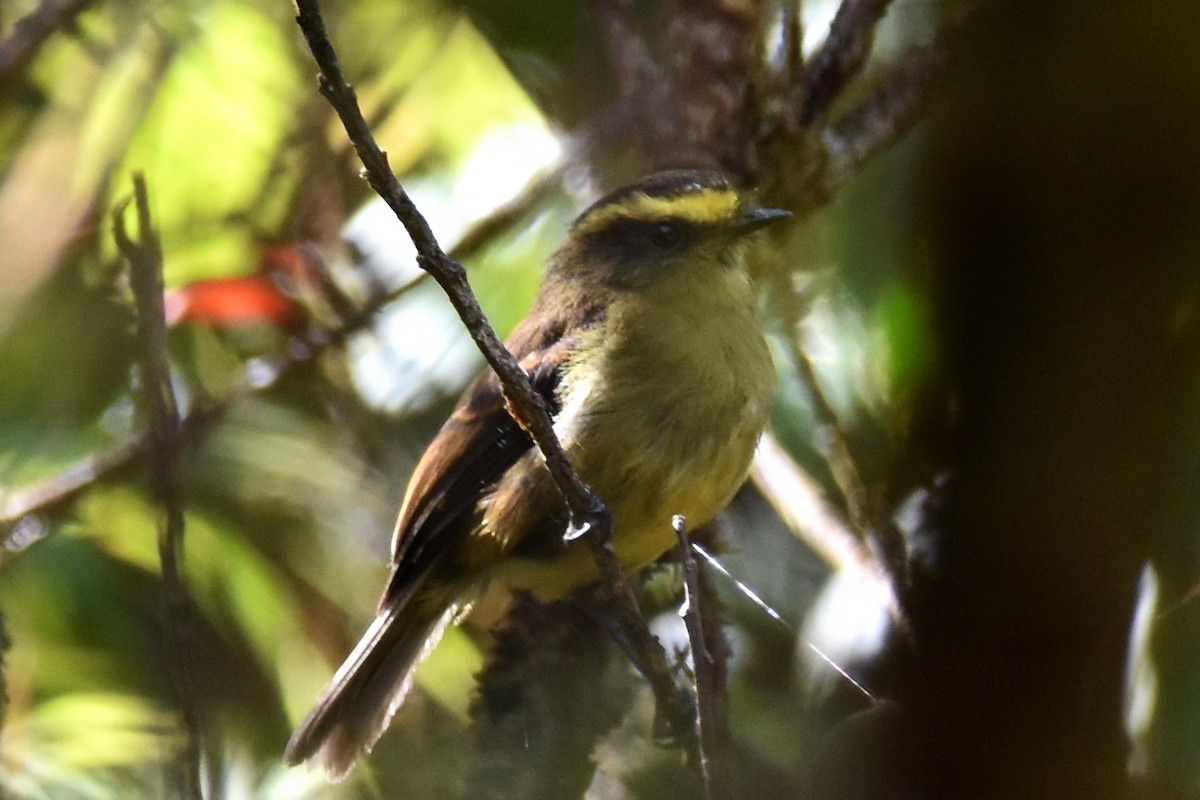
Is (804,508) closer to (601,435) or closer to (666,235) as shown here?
(601,435)

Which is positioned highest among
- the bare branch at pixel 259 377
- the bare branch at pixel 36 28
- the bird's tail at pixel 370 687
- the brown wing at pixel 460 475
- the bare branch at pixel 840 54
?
the bare branch at pixel 36 28

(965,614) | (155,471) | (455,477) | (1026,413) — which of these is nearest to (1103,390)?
(1026,413)

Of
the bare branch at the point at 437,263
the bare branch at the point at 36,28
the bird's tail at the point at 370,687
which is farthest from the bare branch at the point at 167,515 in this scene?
the bare branch at the point at 36,28

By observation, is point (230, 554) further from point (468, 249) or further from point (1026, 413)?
point (1026, 413)

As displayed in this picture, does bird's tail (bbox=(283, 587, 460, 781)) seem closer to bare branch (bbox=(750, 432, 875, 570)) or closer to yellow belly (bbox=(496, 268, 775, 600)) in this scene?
yellow belly (bbox=(496, 268, 775, 600))

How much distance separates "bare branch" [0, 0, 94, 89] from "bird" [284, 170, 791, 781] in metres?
1.37

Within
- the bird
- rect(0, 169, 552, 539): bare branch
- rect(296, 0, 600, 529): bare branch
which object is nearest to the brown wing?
the bird

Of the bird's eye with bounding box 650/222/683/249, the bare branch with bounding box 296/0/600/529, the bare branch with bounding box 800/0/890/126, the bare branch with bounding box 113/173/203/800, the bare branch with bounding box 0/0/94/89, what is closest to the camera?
the bare branch with bounding box 296/0/600/529

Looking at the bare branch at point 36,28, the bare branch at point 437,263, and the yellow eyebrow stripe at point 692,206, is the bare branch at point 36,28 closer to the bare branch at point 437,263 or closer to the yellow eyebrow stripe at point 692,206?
the yellow eyebrow stripe at point 692,206

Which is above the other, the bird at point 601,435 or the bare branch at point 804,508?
the bird at point 601,435

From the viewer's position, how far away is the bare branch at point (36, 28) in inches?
145

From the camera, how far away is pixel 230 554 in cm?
387

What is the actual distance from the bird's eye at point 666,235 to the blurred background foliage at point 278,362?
0.34 metres

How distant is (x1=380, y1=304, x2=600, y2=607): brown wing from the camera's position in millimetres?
3193
